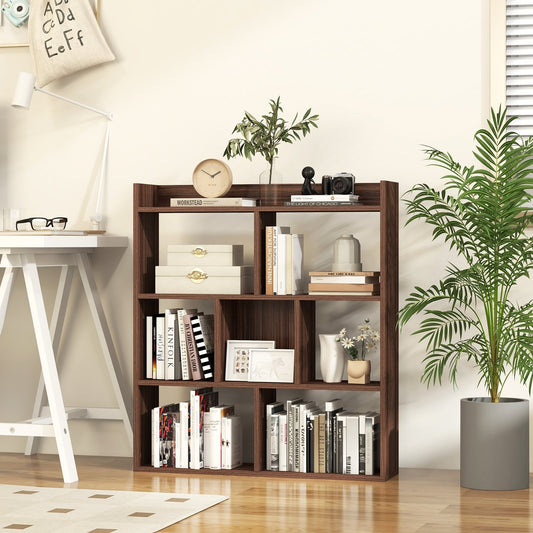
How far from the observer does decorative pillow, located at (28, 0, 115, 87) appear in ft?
14.5

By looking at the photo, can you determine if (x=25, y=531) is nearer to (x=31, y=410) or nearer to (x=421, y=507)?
(x=421, y=507)

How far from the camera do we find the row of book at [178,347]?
4.02 m

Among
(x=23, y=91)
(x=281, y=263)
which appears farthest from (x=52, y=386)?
(x=23, y=91)

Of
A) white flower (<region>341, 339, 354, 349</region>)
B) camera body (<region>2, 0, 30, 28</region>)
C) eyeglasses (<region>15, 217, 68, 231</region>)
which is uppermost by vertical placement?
camera body (<region>2, 0, 30, 28</region>)

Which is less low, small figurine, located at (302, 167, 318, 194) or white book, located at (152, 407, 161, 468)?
small figurine, located at (302, 167, 318, 194)

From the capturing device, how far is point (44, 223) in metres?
4.15

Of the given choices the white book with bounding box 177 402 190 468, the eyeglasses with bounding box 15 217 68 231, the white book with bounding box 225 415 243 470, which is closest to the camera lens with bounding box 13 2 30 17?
the eyeglasses with bounding box 15 217 68 231

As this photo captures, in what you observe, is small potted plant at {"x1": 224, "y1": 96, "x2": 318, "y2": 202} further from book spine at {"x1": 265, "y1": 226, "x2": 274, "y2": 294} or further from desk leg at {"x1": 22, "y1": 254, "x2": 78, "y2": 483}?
desk leg at {"x1": 22, "y1": 254, "x2": 78, "y2": 483}

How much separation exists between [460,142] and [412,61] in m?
0.37

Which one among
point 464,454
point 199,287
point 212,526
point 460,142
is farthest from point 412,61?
point 212,526

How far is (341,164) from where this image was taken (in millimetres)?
4191

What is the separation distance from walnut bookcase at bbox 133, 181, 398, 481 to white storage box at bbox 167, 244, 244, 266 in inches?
4.6

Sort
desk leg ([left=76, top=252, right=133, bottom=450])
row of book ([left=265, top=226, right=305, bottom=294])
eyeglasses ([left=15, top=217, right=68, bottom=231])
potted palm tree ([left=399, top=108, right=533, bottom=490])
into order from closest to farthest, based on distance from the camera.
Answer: potted palm tree ([left=399, top=108, right=533, bottom=490])
row of book ([left=265, top=226, right=305, bottom=294])
eyeglasses ([left=15, top=217, right=68, bottom=231])
desk leg ([left=76, top=252, right=133, bottom=450])

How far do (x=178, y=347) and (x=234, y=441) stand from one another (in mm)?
418
